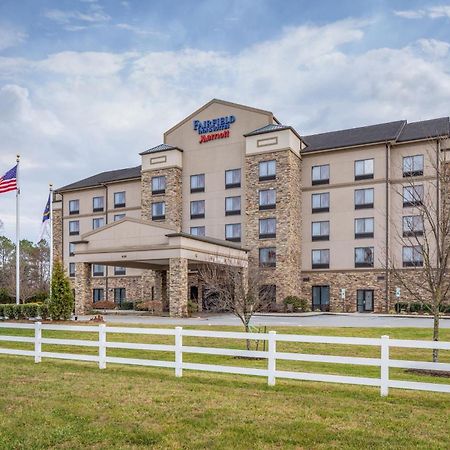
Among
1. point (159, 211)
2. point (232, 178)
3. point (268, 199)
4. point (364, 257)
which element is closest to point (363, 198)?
point (364, 257)

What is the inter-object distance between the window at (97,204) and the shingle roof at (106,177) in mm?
1647

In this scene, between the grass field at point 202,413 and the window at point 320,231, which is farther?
the window at point 320,231

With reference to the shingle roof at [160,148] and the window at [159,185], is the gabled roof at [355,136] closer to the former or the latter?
the shingle roof at [160,148]

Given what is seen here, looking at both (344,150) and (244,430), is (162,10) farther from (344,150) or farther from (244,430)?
(344,150)

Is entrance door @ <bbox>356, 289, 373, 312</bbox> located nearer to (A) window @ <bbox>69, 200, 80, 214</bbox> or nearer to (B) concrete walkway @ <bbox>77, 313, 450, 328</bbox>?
(B) concrete walkway @ <bbox>77, 313, 450, 328</bbox>

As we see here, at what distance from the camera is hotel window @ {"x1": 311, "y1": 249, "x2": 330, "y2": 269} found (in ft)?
138

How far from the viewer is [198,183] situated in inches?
1788

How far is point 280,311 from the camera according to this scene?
39375 mm

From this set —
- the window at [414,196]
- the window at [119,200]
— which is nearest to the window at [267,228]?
the window at [414,196]

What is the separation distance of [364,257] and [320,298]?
5.27 metres

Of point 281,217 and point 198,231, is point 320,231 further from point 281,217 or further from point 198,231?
point 198,231

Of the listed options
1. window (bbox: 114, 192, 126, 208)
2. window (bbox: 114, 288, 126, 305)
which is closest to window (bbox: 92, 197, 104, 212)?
window (bbox: 114, 192, 126, 208)

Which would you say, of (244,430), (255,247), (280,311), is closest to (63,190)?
(255,247)

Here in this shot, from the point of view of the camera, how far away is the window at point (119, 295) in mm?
50406
